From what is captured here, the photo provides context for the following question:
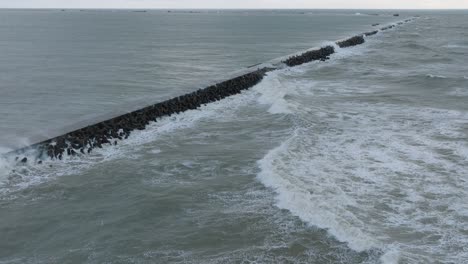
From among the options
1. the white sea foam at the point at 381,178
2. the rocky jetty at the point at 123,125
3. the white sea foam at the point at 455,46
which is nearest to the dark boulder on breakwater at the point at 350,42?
the white sea foam at the point at 455,46

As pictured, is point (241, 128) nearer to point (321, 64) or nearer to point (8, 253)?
point (8, 253)

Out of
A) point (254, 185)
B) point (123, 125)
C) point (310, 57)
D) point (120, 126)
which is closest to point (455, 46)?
point (310, 57)

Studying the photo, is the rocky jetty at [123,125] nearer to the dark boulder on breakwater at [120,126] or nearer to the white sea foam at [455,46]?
the dark boulder on breakwater at [120,126]

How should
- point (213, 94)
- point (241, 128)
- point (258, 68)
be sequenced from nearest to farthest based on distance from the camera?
point (241, 128)
point (213, 94)
point (258, 68)

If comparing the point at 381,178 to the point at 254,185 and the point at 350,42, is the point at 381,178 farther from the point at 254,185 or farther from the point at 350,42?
the point at 350,42

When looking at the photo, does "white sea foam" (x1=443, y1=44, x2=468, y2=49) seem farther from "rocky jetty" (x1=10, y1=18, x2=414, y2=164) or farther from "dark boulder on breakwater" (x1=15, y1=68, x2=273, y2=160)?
"dark boulder on breakwater" (x1=15, y1=68, x2=273, y2=160)

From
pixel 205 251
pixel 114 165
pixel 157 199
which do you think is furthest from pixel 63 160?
pixel 205 251
